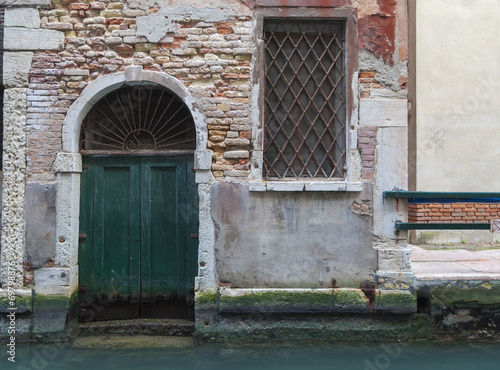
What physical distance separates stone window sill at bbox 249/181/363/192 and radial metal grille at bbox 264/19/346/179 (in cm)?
21

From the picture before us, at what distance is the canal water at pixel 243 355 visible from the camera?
3.83 meters

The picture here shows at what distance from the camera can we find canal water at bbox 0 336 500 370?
3.83 meters

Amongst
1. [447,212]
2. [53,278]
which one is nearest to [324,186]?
[53,278]

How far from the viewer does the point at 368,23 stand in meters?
4.50

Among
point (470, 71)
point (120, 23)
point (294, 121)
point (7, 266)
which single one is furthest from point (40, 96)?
point (470, 71)

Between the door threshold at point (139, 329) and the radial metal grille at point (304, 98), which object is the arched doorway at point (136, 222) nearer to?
the door threshold at point (139, 329)

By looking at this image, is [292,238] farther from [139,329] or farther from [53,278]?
[53,278]

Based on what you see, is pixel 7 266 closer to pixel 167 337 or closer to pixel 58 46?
pixel 167 337

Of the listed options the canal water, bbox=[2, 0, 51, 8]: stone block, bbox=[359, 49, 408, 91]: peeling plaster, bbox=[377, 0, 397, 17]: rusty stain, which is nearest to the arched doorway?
the canal water

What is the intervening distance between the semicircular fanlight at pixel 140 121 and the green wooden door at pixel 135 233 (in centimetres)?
17

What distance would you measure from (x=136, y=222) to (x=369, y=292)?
102 inches

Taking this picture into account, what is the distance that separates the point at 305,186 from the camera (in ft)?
14.5

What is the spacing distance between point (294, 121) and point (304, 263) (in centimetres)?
152

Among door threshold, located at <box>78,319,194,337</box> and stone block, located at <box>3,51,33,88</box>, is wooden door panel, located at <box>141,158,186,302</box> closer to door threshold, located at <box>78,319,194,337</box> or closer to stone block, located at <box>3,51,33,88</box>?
door threshold, located at <box>78,319,194,337</box>
